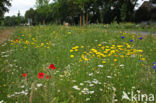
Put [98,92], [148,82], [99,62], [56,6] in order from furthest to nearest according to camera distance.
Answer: [56,6]
[99,62]
[148,82]
[98,92]

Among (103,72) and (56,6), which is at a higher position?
(56,6)

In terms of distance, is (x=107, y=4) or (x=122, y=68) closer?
(x=122, y=68)

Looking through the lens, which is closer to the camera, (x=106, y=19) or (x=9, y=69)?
(x=9, y=69)

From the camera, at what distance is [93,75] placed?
3.33m

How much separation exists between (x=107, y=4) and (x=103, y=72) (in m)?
29.4

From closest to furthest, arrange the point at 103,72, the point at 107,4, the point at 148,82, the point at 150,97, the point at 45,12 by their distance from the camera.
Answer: the point at 150,97
the point at 148,82
the point at 103,72
the point at 107,4
the point at 45,12

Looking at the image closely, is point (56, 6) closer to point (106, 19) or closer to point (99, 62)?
point (106, 19)

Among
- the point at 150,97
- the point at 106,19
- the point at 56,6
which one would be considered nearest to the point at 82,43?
the point at 150,97

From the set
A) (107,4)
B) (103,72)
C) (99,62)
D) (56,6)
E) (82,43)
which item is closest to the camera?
(103,72)

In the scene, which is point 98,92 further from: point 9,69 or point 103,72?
point 9,69

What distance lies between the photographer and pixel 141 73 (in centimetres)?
361

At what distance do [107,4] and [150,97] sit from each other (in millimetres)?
30135

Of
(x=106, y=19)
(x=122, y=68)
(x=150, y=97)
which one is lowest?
(x=150, y=97)

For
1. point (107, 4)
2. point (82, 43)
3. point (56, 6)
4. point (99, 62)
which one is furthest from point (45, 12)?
point (99, 62)
